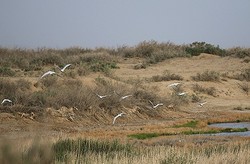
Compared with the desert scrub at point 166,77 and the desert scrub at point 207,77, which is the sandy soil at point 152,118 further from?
the desert scrub at point 166,77

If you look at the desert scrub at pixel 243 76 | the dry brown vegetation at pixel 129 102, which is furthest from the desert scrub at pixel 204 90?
the desert scrub at pixel 243 76

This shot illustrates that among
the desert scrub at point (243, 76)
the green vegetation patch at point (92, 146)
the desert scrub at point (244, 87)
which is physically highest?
the green vegetation patch at point (92, 146)

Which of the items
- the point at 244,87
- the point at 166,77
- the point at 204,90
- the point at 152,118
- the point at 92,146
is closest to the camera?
the point at 92,146

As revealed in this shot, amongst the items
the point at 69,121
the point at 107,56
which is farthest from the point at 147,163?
the point at 107,56

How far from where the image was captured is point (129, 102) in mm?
31953

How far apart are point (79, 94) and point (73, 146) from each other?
1467 centimetres

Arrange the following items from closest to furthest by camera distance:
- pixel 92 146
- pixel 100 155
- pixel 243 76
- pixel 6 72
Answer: pixel 100 155 < pixel 92 146 < pixel 6 72 < pixel 243 76

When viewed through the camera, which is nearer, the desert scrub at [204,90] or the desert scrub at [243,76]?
the desert scrub at [204,90]

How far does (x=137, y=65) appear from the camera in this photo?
52000mm

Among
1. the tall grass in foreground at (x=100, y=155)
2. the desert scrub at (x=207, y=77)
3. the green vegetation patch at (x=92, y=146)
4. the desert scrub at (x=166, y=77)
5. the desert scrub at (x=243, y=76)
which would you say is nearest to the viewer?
the tall grass in foreground at (x=100, y=155)

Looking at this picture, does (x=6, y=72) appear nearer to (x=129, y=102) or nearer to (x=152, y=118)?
(x=129, y=102)

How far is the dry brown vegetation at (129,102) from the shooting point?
1340 cm

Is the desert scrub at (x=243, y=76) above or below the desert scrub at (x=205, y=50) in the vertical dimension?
below

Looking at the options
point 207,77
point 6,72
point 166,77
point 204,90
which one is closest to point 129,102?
point 6,72
